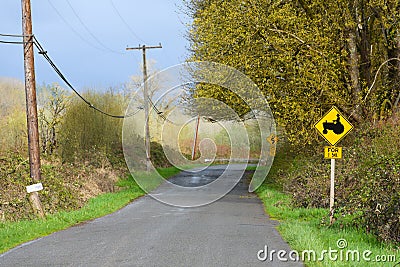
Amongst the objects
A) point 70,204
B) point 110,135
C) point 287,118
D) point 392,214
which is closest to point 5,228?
point 70,204

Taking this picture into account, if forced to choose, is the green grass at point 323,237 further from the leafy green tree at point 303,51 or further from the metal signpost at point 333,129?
the leafy green tree at point 303,51

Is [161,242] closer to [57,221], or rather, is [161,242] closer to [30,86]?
[57,221]

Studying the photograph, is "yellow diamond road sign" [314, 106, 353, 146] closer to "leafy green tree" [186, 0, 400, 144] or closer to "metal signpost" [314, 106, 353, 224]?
"metal signpost" [314, 106, 353, 224]

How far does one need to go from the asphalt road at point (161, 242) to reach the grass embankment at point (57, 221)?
0.45 meters

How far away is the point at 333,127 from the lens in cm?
1280

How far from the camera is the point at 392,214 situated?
999 cm

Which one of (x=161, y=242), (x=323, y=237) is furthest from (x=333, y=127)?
(x=161, y=242)

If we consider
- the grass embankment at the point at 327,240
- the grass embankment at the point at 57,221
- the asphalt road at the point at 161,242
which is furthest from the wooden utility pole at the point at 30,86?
the grass embankment at the point at 327,240

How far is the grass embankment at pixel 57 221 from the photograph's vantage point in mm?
11859

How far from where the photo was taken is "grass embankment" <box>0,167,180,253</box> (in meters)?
11.9

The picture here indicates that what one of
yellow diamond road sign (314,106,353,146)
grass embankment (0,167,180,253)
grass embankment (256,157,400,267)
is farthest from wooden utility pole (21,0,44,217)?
yellow diamond road sign (314,106,353,146)

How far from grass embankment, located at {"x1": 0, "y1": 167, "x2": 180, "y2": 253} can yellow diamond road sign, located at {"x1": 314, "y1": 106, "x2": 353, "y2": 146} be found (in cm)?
689

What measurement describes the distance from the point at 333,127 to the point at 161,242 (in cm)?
502

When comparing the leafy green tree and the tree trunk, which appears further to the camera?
the tree trunk
